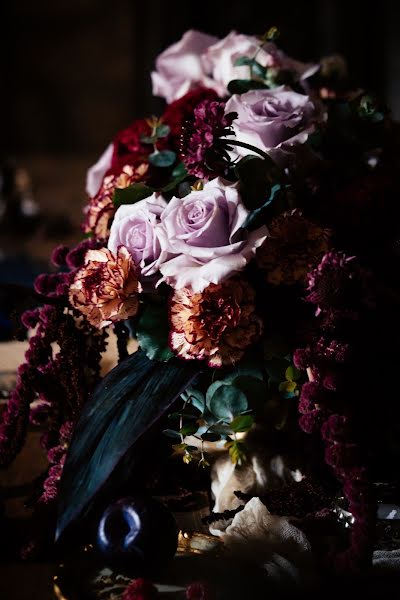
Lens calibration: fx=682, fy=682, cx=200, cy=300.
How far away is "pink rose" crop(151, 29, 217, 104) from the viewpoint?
2.58 feet

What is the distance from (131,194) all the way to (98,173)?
22cm

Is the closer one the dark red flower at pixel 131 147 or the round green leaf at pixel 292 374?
the round green leaf at pixel 292 374

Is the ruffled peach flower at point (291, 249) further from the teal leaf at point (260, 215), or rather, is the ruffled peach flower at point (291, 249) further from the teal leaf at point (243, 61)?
the teal leaf at point (243, 61)

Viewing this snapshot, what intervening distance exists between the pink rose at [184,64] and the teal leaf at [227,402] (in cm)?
39

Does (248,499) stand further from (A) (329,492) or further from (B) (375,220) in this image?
(B) (375,220)

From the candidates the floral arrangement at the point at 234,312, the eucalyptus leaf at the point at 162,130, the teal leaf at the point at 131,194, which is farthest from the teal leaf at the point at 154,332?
the eucalyptus leaf at the point at 162,130

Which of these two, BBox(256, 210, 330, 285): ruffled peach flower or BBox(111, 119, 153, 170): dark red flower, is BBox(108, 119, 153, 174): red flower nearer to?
BBox(111, 119, 153, 170): dark red flower

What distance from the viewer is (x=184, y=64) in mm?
796

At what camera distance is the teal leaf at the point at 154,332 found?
1.78 ft

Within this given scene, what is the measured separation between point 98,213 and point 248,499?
0.30m

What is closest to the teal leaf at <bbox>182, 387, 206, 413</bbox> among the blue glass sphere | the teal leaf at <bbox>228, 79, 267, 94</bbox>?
the blue glass sphere

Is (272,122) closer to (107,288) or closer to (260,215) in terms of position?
(260,215)

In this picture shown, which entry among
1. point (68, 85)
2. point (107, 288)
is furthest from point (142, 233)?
point (68, 85)

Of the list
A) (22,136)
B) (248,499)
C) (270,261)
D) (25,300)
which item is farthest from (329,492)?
(22,136)
